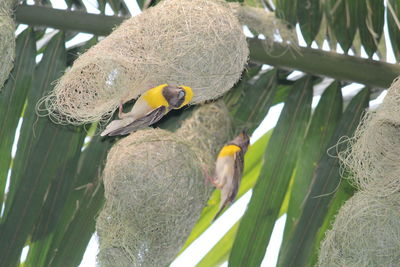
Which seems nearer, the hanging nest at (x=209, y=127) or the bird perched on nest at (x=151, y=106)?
the bird perched on nest at (x=151, y=106)

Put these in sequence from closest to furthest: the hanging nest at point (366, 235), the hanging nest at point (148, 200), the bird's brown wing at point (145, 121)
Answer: the hanging nest at point (366, 235) < the bird's brown wing at point (145, 121) < the hanging nest at point (148, 200)

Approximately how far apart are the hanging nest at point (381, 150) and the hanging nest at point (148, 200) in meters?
0.54

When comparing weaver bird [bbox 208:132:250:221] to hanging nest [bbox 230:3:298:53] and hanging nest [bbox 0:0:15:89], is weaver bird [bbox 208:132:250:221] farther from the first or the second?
hanging nest [bbox 0:0:15:89]

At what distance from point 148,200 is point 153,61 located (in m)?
0.49

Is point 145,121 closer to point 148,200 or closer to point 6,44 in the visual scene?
point 148,200

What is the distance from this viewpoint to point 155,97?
3.52m

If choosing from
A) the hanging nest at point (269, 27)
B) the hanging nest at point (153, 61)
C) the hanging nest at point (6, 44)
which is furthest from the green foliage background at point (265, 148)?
the hanging nest at point (153, 61)

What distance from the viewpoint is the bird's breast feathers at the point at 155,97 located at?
3.51m

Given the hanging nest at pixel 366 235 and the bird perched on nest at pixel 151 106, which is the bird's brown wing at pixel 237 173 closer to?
the bird perched on nest at pixel 151 106

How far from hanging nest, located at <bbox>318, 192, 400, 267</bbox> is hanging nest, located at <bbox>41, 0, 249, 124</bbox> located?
1.61ft

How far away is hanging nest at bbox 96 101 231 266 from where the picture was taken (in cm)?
375

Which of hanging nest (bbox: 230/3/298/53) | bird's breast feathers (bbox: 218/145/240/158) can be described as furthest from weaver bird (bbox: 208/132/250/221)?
hanging nest (bbox: 230/3/298/53)

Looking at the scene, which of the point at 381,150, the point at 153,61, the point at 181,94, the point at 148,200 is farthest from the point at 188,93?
the point at 381,150

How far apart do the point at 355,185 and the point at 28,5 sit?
112 centimetres
